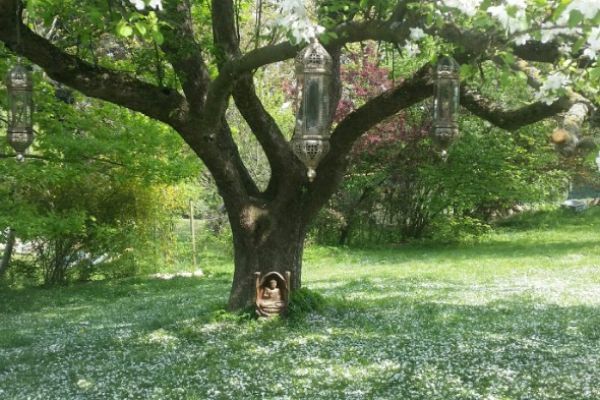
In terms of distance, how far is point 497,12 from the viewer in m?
4.19

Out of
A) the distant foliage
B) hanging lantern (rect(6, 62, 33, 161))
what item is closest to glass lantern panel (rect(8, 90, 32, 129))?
hanging lantern (rect(6, 62, 33, 161))

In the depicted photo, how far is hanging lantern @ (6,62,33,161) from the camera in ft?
23.7

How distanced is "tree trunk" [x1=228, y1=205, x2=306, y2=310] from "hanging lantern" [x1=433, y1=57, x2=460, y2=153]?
449cm

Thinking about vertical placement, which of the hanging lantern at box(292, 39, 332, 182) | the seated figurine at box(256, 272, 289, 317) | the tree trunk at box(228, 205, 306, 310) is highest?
the hanging lantern at box(292, 39, 332, 182)

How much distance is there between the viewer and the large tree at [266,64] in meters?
6.12

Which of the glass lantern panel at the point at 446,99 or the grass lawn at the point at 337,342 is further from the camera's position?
the grass lawn at the point at 337,342

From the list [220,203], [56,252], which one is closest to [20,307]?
[56,252]

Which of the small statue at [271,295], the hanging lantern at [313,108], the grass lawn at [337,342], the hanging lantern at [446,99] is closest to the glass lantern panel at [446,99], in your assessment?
the hanging lantern at [446,99]

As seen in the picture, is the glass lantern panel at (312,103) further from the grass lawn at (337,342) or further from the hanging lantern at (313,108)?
the grass lawn at (337,342)

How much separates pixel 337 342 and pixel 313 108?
11.2 feet

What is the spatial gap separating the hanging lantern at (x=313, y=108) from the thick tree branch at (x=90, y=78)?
2.86m

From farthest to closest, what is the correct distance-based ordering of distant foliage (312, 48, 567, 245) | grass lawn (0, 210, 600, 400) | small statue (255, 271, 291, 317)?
1. distant foliage (312, 48, 567, 245)
2. small statue (255, 271, 291, 317)
3. grass lawn (0, 210, 600, 400)

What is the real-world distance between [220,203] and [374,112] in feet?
57.1

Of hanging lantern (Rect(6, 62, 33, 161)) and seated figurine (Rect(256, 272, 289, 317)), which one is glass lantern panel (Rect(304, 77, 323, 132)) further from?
seated figurine (Rect(256, 272, 289, 317))
